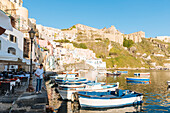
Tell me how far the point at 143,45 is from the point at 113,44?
47.5m

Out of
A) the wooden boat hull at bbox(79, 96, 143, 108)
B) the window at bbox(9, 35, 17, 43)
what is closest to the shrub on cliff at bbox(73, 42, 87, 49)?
the window at bbox(9, 35, 17, 43)

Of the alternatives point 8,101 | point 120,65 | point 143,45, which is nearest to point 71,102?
point 8,101

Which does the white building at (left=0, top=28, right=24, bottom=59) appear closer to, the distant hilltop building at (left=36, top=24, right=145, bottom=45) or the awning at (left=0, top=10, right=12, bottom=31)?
the awning at (left=0, top=10, right=12, bottom=31)

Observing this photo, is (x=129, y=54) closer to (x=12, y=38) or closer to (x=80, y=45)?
(x=80, y=45)

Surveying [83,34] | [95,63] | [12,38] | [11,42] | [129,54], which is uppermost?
[83,34]

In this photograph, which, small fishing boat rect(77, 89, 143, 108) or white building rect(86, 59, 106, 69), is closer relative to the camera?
small fishing boat rect(77, 89, 143, 108)

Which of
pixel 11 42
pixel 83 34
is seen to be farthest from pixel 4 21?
pixel 83 34

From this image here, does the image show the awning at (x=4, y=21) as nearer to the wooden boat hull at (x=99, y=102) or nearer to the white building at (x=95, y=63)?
the wooden boat hull at (x=99, y=102)

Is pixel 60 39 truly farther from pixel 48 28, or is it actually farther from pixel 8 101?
pixel 8 101

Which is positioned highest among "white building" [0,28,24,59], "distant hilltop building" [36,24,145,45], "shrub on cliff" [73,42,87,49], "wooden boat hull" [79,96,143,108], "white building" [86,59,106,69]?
"distant hilltop building" [36,24,145,45]

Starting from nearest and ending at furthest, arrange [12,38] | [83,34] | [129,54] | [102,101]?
[102,101]
[12,38]
[129,54]
[83,34]

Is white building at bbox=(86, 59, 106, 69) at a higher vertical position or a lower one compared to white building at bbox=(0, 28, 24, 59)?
lower

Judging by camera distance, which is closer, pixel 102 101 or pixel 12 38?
pixel 102 101

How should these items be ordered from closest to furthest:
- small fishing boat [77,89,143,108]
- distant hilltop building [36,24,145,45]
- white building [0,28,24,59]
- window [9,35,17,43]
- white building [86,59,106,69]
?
small fishing boat [77,89,143,108] < white building [0,28,24,59] < window [9,35,17,43] < white building [86,59,106,69] < distant hilltop building [36,24,145,45]
